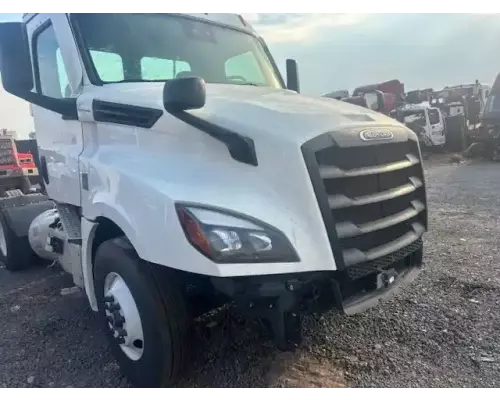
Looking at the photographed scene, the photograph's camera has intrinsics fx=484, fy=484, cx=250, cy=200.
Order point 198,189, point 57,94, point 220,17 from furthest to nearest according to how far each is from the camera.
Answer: point 220,17 → point 57,94 → point 198,189

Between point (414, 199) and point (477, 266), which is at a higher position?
point (414, 199)

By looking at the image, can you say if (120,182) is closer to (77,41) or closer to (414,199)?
(77,41)

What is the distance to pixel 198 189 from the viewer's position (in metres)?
2.71

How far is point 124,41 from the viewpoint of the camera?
3674 mm

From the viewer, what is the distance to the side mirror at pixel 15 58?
11.7 ft

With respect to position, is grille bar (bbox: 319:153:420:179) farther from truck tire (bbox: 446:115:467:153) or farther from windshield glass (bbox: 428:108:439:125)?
truck tire (bbox: 446:115:467:153)

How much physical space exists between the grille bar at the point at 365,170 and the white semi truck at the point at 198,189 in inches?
0.5

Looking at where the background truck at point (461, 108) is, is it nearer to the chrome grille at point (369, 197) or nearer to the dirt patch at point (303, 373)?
the chrome grille at point (369, 197)

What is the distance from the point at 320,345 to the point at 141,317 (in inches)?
59.2

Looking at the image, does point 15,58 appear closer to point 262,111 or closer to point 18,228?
point 262,111

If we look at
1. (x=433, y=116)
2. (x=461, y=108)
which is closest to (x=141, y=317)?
(x=433, y=116)
